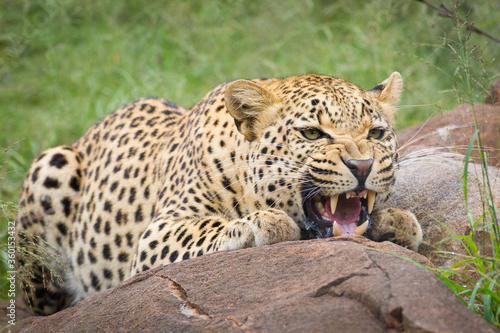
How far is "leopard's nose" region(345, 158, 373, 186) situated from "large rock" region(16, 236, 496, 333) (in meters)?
0.49

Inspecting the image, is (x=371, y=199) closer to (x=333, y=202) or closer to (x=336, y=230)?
(x=333, y=202)

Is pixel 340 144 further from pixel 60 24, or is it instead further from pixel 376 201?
pixel 60 24

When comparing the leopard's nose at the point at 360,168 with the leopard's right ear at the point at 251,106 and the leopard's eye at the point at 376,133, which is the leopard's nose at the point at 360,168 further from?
the leopard's right ear at the point at 251,106

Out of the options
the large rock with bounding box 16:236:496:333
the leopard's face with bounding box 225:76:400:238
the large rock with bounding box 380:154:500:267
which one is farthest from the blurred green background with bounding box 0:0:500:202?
the large rock with bounding box 16:236:496:333

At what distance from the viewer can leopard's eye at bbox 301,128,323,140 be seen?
5.11m

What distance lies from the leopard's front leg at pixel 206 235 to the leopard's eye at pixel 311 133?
69 cm

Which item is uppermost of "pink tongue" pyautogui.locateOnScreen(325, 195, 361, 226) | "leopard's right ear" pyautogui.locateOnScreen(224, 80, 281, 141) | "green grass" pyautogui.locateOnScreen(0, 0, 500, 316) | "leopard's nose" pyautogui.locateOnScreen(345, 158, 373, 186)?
"green grass" pyautogui.locateOnScreen(0, 0, 500, 316)

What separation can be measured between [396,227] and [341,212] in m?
0.45

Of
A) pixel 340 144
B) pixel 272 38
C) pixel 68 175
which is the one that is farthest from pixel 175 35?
pixel 340 144

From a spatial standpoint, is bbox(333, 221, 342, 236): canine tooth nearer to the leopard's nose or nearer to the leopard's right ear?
the leopard's nose

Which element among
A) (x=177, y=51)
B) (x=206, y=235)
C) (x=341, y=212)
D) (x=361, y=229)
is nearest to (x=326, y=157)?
(x=341, y=212)

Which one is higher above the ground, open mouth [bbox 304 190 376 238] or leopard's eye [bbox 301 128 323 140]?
leopard's eye [bbox 301 128 323 140]

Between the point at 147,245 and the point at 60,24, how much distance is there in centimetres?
971

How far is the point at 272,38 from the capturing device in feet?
43.1
